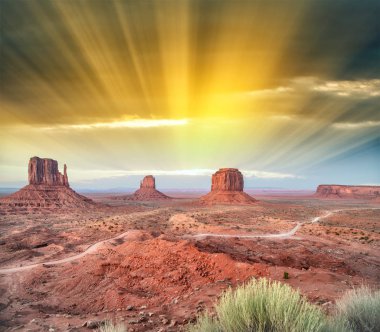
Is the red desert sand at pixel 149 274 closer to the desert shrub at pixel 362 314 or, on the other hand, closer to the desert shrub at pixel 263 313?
the desert shrub at pixel 362 314

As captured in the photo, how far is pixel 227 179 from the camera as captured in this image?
14538 cm

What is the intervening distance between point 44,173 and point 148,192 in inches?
2872

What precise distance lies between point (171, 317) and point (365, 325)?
21.7ft

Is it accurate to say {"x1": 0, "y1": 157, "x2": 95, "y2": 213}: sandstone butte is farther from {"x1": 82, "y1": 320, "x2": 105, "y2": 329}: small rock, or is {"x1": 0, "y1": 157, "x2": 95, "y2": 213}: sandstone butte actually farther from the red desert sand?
{"x1": 82, "y1": 320, "x2": 105, "y2": 329}: small rock

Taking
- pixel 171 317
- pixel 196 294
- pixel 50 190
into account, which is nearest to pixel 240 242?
pixel 196 294

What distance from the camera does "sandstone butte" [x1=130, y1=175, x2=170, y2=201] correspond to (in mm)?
167250

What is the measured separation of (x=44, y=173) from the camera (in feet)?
348

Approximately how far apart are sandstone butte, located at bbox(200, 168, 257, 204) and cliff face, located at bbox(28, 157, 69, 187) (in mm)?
56820

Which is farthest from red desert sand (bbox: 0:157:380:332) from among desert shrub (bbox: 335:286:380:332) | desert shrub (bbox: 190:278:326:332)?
desert shrub (bbox: 190:278:326:332)

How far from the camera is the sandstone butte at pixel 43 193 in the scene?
87231 millimetres

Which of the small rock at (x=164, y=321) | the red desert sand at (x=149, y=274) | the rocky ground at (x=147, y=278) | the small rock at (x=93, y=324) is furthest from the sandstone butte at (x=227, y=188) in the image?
the small rock at (x=164, y=321)

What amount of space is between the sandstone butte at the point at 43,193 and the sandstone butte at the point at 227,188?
54.3 m

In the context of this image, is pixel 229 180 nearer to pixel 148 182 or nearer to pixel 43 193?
pixel 148 182

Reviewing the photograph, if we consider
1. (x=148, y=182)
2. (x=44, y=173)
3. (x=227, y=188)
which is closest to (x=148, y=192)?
(x=148, y=182)
